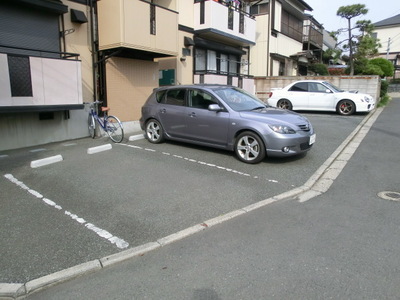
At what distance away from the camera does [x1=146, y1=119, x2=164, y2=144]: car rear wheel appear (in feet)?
27.3

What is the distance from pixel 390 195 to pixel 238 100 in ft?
12.1

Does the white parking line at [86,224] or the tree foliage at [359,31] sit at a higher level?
the tree foliage at [359,31]

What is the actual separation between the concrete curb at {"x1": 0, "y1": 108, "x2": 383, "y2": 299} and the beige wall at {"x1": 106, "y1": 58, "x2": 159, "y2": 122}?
675cm

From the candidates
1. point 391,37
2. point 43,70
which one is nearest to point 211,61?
point 43,70

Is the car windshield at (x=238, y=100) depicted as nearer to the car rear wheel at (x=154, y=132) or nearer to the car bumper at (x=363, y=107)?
the car rear wheel at (x=154, y=132)

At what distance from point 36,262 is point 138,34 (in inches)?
310

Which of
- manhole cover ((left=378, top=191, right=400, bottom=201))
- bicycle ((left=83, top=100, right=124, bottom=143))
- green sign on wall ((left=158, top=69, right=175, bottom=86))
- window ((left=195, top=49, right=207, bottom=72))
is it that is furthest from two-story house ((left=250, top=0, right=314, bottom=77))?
manhole cover ((left=378, top=191, right=400, bottom=201))

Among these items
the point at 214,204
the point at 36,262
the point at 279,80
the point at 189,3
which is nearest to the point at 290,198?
the point at 214,204

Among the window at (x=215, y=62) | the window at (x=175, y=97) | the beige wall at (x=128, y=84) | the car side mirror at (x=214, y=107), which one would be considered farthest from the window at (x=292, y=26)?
the car side mirror at (x=214, y=107)

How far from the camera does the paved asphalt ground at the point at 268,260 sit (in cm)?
268

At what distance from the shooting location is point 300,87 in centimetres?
1439

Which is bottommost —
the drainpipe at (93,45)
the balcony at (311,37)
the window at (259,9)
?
the drainpipe at (93,45)

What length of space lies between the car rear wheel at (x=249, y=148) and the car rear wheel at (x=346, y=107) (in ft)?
28.6

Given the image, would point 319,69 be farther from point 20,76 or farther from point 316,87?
point 20,76
